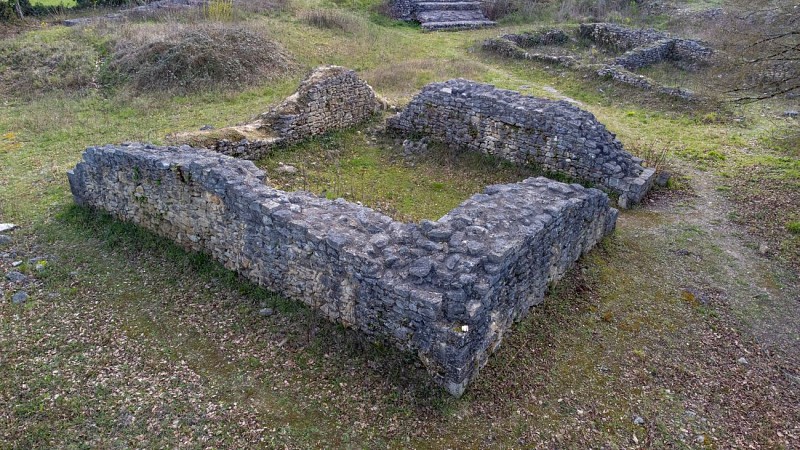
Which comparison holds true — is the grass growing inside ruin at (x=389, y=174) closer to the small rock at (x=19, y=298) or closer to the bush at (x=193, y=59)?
the small rock at (x=19, y=298)

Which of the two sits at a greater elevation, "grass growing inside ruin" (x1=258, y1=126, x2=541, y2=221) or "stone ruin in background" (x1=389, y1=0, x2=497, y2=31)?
"stone ruin in background" (x1=389, y1=0, x2=497, y2=31)

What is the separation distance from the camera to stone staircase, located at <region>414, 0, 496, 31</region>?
31672 mm

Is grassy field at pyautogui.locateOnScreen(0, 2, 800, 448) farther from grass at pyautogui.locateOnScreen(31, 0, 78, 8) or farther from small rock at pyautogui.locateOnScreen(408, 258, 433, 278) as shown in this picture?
grass at pyautogui.locateOnScreen(31, 0, 78, 8)

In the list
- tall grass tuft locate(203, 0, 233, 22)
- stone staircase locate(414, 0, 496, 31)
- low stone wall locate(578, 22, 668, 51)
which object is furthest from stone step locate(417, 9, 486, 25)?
tall grass tuft locate(203, 0, 233, 22)

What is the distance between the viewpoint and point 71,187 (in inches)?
458

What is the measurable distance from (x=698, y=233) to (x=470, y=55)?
57.5 ft

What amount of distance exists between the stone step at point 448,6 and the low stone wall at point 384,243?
85.4 feet

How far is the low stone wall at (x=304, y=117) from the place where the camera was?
14070 mm

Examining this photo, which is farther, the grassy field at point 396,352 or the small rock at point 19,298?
the small rock at point 19,298

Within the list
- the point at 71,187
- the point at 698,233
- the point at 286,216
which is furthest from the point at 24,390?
the point at 698,233

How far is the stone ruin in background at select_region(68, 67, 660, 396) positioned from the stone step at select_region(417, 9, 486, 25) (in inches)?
841

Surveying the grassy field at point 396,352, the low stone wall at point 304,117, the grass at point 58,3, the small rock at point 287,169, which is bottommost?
the grassy field at point 396,352

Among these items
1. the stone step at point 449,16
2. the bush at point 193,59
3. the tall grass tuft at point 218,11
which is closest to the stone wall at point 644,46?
the stone step at point 449,16

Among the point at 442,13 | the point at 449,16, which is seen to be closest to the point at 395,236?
the point at 449,16
